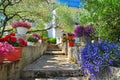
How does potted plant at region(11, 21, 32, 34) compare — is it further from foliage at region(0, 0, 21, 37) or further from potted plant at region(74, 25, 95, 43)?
foliage at region(0, 0, 21, 37)

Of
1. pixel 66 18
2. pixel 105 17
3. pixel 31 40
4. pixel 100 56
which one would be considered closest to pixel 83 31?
pixel 105 17

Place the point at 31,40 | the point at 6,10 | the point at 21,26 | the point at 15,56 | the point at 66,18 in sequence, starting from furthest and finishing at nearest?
the point at 66,18
the point at 6,10
the point at 31,40
the point at 21,26
the point at 15,56

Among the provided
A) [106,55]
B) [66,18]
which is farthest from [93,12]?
[66,18]

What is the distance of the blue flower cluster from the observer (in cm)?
341

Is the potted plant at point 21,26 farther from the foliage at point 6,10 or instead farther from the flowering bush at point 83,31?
the foliage at point 6,10

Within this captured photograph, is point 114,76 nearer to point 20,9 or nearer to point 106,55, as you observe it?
point 106,55

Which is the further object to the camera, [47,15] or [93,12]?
[47,15]

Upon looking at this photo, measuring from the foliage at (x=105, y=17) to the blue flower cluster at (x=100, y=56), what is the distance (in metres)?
0.59

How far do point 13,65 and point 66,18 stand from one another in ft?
35.5

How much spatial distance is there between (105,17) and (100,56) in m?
0.90

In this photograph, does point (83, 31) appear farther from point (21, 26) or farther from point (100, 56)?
point (100, 56)

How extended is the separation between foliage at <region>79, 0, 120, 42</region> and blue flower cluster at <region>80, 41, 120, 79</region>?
1.94ft

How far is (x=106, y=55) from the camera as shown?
342 centimetres

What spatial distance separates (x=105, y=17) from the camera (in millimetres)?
4086
